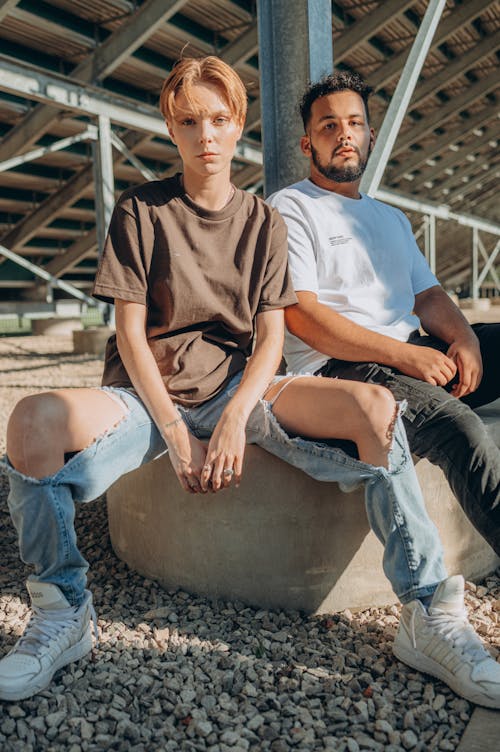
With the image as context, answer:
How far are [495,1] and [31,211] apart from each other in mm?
6239

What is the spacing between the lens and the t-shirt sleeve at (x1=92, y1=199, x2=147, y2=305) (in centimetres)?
176

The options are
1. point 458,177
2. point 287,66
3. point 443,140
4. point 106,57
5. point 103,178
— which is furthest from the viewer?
point 458,177

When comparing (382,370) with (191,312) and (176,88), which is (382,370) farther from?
(176,88)

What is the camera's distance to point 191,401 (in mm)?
1812

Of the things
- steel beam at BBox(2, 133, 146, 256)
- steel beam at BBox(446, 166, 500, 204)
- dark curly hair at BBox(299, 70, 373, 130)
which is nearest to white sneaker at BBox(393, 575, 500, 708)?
dark curly hair at BBox(299, 70, 373, 130)

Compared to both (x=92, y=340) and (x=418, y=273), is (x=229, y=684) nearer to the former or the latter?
(x=418, y=273)

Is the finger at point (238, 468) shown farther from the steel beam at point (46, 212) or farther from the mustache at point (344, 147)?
the steel beam at point (46, 212)

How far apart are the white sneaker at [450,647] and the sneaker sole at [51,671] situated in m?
0.76

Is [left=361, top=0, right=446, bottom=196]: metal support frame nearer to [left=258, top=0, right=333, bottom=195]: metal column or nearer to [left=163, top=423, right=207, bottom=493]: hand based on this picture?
[left=258, top=0, right=333, bottom=195]: metal column

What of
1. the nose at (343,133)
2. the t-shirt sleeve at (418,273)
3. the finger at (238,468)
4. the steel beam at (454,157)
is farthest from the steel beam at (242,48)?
the steel beam at (454,157)

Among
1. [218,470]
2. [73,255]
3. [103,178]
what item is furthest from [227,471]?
[73,255]

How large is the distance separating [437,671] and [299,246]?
1.19 m

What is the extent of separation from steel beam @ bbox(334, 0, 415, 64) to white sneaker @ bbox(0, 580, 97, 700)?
23.4ft

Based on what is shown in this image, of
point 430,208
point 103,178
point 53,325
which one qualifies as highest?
point 430,208
